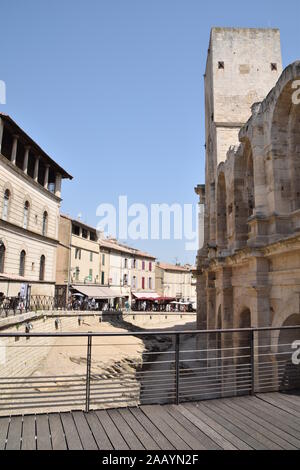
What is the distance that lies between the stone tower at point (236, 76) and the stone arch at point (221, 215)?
91 centimetres

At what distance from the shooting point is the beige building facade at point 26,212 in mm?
21266

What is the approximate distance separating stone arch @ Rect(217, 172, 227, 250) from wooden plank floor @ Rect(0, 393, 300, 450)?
1218 cm

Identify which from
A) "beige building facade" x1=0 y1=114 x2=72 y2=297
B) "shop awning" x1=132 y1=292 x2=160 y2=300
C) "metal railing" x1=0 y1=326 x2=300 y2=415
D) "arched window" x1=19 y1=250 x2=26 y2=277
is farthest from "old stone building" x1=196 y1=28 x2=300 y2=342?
"shop awning" x1=132 y1=292 x2=160 y2=300

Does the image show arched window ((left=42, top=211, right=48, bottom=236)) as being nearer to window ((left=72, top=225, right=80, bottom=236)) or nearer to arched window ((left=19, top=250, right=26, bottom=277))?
arched window ((left=19, top=250, right=26, bottom=277))

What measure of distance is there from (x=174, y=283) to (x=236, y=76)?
159 feet

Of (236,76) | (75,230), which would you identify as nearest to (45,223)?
(75,230)

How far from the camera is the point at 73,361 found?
56.8 feet

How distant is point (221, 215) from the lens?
57.2ft

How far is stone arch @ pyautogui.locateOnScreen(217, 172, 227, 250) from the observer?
55.4ft

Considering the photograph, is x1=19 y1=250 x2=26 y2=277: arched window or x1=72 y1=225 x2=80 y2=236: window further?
x1=72 y1=225 x2=80 y2=236: window

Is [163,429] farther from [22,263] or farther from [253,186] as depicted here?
[22,263]

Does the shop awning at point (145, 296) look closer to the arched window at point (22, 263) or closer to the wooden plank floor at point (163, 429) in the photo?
the arched window at point (22, 263)

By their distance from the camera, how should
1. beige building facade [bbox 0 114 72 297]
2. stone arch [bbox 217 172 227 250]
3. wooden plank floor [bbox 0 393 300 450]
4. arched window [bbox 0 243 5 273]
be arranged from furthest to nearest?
beige building facade [bbox 0 114 72 297] < arched window [bbox 0 243 5 273] < stone arch [bbox 217 172 227 250] < wooden plank floor [bbox 0 393 300 450]

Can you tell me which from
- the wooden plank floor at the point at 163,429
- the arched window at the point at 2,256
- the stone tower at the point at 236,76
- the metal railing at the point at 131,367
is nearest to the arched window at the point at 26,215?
the arched window at the point at 2,256
